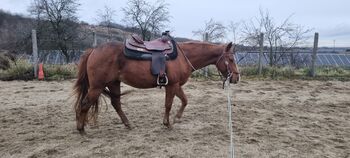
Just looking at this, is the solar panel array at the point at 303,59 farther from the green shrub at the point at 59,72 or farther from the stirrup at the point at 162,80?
the stirrup at the point at 162,80

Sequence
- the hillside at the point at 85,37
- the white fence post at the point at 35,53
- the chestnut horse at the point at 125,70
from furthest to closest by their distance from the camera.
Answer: the hillside at the point at 85,37 → the white fence post at the point at 35,53 → the chestnut horse at the point at 125,70

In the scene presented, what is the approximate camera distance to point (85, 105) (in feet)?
16.2

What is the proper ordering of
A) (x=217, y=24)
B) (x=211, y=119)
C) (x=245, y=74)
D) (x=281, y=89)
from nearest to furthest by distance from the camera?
(x=211, y=119)
(x=281, y=89)
(x=245, y=74)
(x=217, y=24)

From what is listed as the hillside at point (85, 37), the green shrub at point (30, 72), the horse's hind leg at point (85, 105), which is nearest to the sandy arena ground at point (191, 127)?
the horse's hind leg at point (85, 105)

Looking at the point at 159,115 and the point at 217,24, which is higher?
the point at 217,24

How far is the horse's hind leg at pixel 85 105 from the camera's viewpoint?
16.0 feet

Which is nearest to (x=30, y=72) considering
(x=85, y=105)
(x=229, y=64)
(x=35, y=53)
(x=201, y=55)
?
(x=35, y=53)

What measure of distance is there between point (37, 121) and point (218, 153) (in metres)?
3.37

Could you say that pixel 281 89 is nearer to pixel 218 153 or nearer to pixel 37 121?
pixel 218 153

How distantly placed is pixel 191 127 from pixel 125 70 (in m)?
1.45

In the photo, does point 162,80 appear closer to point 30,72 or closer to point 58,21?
point 30,72

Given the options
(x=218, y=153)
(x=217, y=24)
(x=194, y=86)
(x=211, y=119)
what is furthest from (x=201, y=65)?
(x=217, y=24)

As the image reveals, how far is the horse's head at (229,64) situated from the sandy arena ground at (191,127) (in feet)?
2.73

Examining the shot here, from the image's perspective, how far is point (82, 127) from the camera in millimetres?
5000
